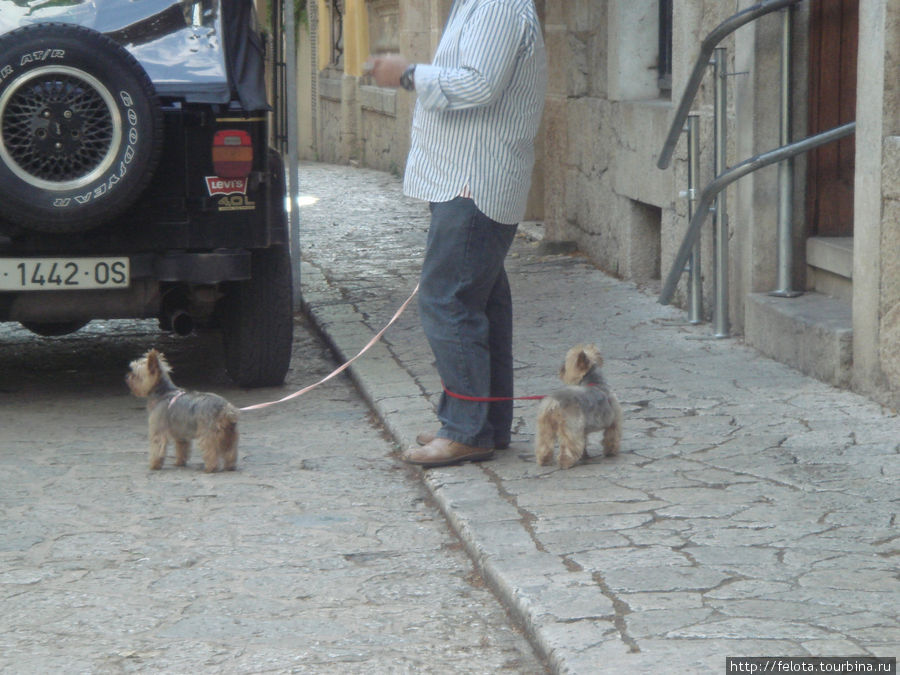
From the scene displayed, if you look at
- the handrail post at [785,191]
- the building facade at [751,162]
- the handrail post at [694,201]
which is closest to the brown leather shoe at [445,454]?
the building facade at [751,162]

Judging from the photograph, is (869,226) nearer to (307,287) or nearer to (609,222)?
(609,222)

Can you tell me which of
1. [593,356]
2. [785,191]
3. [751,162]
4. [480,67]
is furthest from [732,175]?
[480,67]

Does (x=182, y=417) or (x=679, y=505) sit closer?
(x=679, y=505)

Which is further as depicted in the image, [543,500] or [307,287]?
[307,287]

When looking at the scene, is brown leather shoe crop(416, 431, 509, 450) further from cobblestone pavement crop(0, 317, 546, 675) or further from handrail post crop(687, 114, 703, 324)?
handrail post crop(687, 114, 703, 324)

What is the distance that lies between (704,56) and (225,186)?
2488 mm

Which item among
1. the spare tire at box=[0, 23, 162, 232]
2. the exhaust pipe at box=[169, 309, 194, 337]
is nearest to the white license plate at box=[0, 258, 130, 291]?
the spare tire at box=[0, 23, 162, 232]

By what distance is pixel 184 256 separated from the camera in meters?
5.80

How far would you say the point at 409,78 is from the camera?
15.4 feet

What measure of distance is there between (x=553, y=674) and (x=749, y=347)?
3805 mm

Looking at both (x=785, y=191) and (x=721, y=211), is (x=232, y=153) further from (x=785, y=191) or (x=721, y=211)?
(x=785, y=191)

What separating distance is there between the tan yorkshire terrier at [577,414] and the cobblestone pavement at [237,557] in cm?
48

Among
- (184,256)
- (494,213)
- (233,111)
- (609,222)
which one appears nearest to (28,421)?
(184,256)

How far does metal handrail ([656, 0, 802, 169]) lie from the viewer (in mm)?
6379
